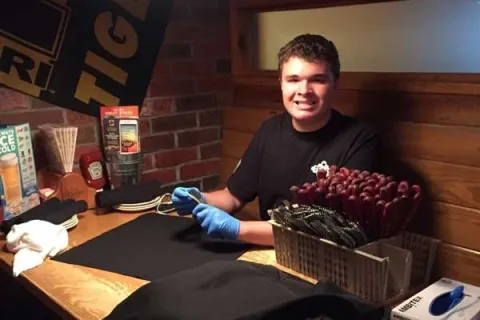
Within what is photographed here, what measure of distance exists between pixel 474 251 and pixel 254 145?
75 centimetres

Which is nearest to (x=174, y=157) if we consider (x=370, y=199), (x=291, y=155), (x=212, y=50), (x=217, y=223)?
(x=212, y=50)

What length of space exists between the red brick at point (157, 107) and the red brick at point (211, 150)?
0.24 m

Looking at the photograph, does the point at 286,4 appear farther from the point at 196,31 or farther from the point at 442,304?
the point at 442,304

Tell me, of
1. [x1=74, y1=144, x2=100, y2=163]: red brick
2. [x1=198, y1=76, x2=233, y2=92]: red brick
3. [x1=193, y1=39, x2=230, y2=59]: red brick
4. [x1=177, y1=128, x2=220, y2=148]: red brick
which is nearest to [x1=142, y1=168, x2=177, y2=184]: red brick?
[x1=177, y1=128, x2=220, y2=148]: red brick

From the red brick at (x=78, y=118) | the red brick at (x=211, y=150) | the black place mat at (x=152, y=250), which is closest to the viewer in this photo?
the black place mat at (x=152, y=250)

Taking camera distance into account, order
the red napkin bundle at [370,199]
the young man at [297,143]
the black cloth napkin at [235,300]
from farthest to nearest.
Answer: the young man at [297,143] → the red napkin bundle at [370,199] → the black cloth napkin at [235,300]

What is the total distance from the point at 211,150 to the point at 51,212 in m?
0.83

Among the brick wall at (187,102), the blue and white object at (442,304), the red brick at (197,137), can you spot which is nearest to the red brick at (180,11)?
the brick wall at (187,102)

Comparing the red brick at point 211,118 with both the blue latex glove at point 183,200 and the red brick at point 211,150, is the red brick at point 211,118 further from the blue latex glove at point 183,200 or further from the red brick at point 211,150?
the blue latex glove at point 183,200

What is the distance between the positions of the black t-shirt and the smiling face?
0.25 ft

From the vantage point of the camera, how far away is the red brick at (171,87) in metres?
2.07

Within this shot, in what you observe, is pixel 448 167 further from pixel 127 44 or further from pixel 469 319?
pixel 127 44

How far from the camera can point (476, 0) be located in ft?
5.00

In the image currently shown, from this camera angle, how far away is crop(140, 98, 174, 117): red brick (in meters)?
2.06
